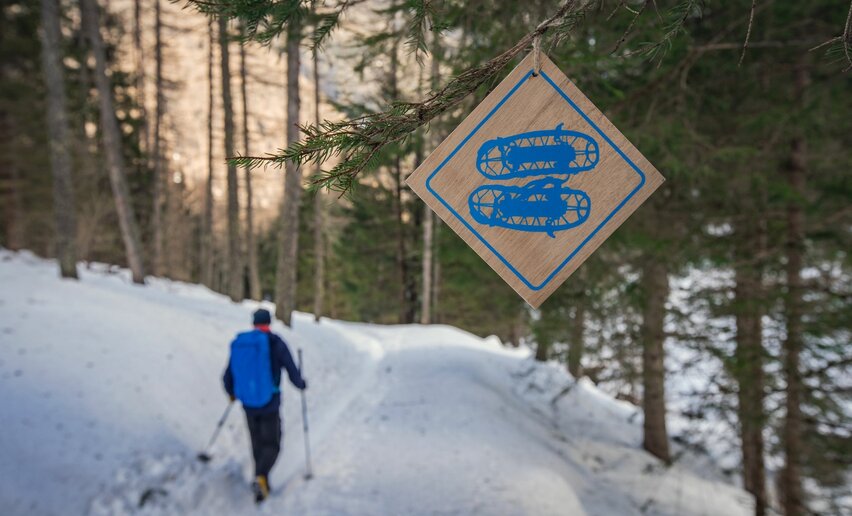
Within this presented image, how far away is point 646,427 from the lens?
7.40m

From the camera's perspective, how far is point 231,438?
16.9ft

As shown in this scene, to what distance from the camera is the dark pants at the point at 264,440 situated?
4191mm

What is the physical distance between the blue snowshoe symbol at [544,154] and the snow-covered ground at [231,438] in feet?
12.6

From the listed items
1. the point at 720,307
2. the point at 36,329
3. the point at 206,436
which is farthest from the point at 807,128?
the point at 36,329

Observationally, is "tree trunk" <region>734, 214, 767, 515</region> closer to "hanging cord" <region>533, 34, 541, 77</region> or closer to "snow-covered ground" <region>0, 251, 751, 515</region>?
"snow-covered ground" <region>0, 251, 751, 515</region>

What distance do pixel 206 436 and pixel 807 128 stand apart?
7264 millimetres

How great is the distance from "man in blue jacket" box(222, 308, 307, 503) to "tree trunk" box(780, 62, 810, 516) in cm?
494

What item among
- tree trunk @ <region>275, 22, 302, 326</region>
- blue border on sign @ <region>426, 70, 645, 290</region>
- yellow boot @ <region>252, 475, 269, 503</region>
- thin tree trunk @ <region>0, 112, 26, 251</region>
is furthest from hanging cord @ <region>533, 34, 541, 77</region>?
thin tree trunk @ <region>0, 112, 26, 251</region>

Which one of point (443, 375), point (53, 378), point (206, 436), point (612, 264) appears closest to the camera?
point (53, 378)

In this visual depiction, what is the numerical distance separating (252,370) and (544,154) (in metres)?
3.83

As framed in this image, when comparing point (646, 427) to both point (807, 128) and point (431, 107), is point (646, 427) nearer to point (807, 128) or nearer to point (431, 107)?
point (807, 128)

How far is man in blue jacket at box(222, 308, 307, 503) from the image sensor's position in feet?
13.7

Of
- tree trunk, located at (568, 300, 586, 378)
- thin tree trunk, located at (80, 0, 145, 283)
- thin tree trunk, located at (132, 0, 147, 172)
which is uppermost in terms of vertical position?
thin tree trunk, located at (132, 0, 147, 172)

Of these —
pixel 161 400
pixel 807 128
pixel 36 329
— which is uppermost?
pixel 807 128
